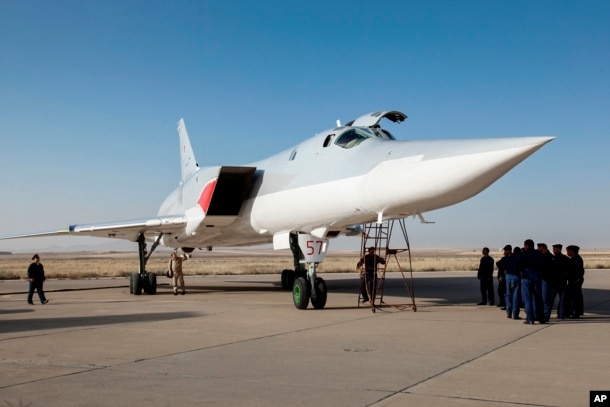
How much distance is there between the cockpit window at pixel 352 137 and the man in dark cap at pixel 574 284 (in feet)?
12.9

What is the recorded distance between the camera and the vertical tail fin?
2131 centimetres

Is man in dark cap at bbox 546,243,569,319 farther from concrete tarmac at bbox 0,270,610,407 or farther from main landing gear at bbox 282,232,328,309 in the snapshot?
main landing gear at bbox 282,232,328,309

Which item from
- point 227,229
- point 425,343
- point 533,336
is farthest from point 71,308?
point 533,336

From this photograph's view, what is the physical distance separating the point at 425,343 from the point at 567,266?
14.8 feet

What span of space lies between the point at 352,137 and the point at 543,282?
157 inches

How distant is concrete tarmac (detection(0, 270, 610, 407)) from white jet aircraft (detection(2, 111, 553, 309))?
174 centimetres

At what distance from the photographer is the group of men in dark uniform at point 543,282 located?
30.5 feet

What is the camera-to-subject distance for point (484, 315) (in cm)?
1063

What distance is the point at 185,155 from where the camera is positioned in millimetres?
22031

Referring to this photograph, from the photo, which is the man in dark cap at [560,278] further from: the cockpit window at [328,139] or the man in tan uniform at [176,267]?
the man in tan uniform at [176,267]

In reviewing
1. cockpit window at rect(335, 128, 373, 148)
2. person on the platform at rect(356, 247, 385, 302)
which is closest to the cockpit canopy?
cockpit window at rect(335, 128, 373, 148)

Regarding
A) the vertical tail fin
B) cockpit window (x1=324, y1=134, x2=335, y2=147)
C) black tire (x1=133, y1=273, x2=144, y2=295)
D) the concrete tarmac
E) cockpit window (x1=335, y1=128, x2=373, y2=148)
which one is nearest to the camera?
the concrete tarmac

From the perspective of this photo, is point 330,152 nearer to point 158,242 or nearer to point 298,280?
point 298,280

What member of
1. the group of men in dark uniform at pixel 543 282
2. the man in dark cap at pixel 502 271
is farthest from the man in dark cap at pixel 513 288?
the man in dark cap at pixel 502 271
